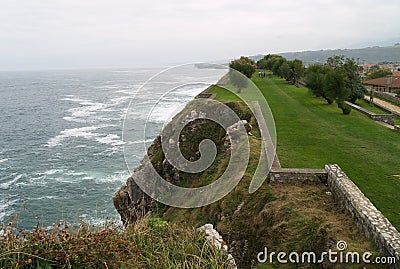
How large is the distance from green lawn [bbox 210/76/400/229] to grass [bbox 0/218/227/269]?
7.21 m

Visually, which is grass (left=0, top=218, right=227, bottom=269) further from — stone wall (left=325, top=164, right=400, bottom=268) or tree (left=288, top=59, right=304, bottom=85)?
tree (left=288, top=59, right=304, bottom=85)

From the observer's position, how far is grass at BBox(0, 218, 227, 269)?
166 inches

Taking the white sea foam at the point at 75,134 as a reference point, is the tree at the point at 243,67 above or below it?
above

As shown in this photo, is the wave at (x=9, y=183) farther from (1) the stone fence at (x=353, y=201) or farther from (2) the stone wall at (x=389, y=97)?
(2) the stone wall at (x=389, y=97)

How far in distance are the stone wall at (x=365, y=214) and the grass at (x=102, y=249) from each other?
187 inches

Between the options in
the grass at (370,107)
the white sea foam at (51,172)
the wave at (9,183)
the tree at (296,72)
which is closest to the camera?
the wave at (9,183)

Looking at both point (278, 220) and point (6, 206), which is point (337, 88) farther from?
point (6, 206)

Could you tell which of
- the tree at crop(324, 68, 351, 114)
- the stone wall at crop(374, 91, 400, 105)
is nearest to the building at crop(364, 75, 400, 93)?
the stone wall at crop(374, 91, 400, 105)

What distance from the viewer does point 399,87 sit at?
167 feet

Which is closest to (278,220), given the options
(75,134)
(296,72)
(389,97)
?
(389,97)

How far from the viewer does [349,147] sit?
17.4 metres

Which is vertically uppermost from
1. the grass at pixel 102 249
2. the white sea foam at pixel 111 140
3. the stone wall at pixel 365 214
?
the grass at pixel 102 249

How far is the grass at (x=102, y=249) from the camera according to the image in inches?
166

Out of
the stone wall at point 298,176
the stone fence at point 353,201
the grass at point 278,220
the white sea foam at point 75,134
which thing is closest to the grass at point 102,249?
the grass at point 278,220
